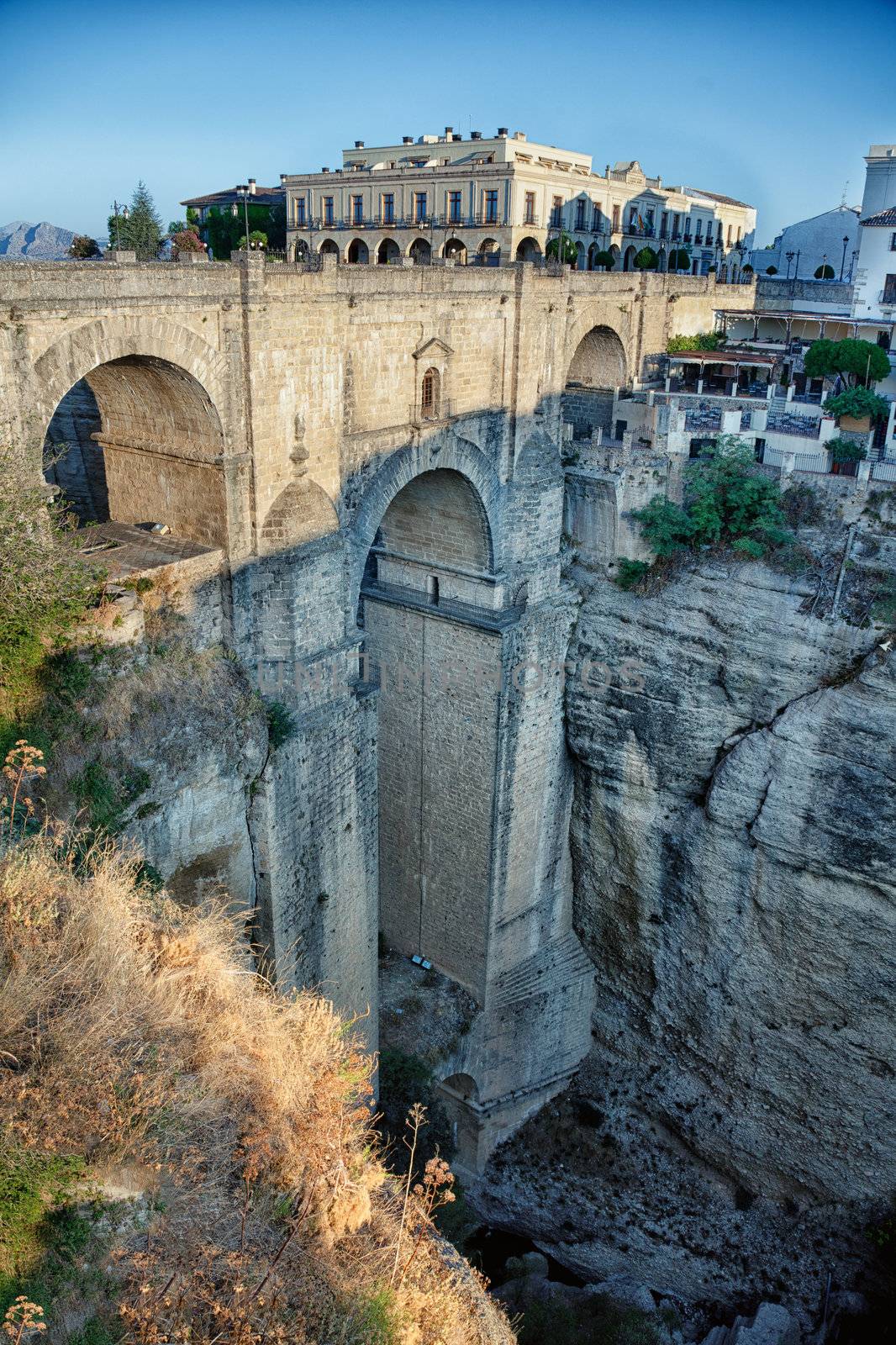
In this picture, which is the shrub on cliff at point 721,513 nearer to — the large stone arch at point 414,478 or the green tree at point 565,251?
the large stone arch at point 414,478

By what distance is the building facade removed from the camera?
35.0 m

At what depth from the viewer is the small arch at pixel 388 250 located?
36.6 m

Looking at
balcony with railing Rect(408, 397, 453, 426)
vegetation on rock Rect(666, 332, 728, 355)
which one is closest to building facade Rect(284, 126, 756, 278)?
vegetation on rock Rect(666, 332, 728, 355)

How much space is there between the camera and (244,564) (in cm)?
1351

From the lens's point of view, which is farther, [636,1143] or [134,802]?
[636,1143]

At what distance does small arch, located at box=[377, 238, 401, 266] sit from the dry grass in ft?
106

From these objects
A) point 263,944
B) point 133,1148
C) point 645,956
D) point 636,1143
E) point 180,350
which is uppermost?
point 180,350

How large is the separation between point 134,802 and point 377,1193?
5314mm

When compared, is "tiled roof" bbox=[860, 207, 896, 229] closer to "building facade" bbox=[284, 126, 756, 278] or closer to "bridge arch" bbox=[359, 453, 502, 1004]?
"building facade" bbox=[284, 126, 756, 278]

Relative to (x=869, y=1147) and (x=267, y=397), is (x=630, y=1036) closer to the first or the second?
(x=869, y=1147)

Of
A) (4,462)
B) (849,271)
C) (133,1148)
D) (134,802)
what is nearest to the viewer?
(133,1148)

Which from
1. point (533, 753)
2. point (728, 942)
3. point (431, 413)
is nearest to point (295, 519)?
point (431, 413)

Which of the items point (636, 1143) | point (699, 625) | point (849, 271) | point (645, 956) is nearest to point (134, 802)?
point (699, 625)

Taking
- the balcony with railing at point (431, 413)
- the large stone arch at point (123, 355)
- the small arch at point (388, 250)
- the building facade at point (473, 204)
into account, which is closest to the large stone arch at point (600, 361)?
the balcony with railing at point (431, 413)
